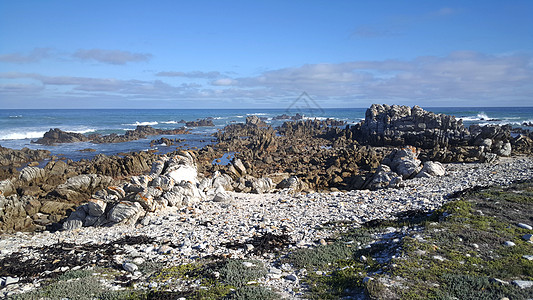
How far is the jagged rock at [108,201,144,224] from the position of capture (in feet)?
45.7

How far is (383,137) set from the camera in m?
47.6

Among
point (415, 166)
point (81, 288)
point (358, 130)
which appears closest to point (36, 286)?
point (81, 288)

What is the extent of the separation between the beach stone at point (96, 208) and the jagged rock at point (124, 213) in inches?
18.8

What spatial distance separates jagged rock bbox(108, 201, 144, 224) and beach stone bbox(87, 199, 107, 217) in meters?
0.48

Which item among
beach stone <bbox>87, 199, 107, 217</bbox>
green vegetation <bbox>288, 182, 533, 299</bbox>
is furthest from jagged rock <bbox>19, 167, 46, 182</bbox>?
green vegetation <bbox>288, 182, 533, 299</bbox>

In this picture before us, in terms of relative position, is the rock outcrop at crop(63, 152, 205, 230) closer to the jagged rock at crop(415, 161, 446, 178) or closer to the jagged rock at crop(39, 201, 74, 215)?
the jagged rock at crop(39, 201, 74, 215)

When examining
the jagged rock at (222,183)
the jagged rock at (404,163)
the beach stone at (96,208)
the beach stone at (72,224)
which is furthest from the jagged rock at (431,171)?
the beach stone at (72,224)

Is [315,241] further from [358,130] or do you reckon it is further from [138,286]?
[358,130]

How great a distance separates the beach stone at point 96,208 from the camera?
557 inches

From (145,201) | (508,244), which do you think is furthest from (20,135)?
(508,244)

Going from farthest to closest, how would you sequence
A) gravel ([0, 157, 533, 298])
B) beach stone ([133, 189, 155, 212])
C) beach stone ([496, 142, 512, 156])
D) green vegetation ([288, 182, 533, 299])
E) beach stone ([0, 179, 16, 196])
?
beach stone ([496, 142, 512, 156]) → beach stone ([0, 179, 16, 196]) → beach stone ([133, 189, 155, 212]) → gravel ([0, 157, 533, 298]) → green vegetation ([288, 182, 533, 299])

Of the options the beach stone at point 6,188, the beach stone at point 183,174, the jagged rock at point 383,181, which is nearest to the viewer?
the beach stone at point 6,188

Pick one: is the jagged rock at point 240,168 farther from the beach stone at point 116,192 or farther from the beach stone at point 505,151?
the beach stone at point 505,151

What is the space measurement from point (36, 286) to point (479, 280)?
1040 centimetres
